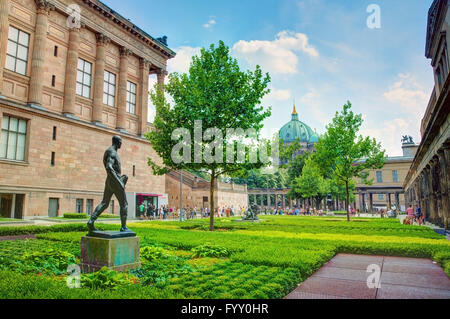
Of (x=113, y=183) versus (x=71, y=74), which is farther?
(x=71, y=74)

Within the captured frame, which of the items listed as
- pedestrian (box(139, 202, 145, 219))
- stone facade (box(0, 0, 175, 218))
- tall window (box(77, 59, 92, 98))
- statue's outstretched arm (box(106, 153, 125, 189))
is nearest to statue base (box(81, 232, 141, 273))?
statue's outstretched arm (box(106, 153, 125, 189))

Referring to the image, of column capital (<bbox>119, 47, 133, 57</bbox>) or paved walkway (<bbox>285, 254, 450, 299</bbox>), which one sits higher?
column capital (<bbox>119, 47, 133, 57</bbox>)

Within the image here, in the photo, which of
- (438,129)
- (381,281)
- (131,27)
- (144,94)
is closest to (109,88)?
(144,94)

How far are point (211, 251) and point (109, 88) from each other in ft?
107

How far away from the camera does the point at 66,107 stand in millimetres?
30703

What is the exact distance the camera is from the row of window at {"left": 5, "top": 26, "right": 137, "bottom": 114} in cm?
2701

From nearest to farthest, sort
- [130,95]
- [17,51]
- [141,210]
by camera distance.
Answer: [17,51] → [141,210] → [130,95]

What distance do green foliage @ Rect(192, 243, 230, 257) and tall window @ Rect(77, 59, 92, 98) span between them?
95.9 ft

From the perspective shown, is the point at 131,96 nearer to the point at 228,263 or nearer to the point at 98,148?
the point at 98,148

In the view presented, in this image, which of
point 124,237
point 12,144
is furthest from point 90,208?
point 124,237

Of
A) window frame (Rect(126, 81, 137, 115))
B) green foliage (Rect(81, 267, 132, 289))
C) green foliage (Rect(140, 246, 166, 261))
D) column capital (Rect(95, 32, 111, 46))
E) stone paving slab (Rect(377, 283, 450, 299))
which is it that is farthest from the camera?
window frame (Rect(126, 81, 137, 115))

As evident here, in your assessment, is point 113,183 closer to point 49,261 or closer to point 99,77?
A: point 49,261

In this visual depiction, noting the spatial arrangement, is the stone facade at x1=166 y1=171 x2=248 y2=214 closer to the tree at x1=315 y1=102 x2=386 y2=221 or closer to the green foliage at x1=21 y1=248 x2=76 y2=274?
the tree at x1=315 y1=102 x2=386 y2=221
